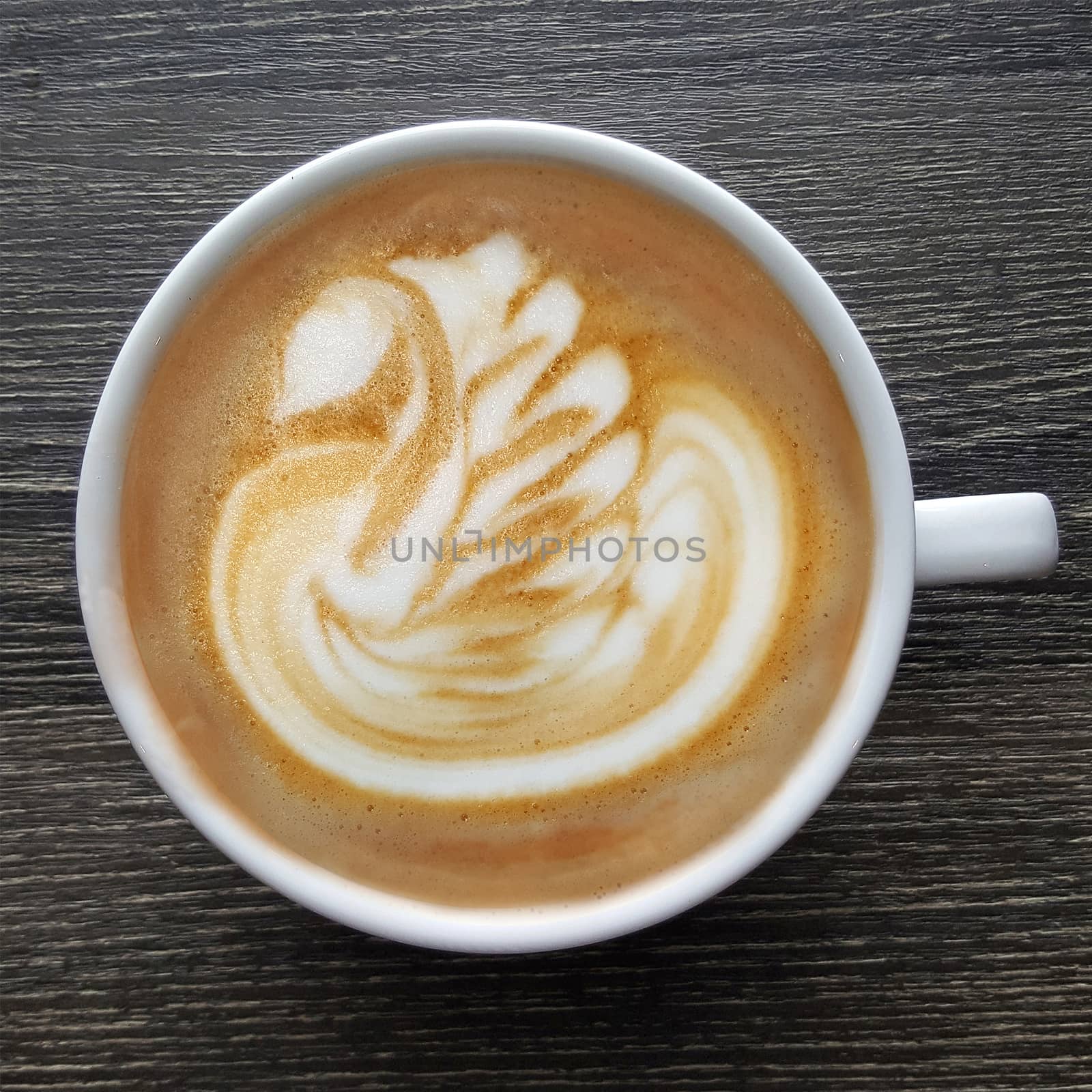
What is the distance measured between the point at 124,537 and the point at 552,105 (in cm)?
65

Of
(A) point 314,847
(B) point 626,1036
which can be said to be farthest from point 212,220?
(B) point 626,1036

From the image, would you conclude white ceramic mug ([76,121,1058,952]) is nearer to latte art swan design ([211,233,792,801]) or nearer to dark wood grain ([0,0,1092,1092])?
latte art swan design ([211,233,792,801])

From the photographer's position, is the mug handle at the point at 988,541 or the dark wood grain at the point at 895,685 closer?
the mug handle at the point at 988,541

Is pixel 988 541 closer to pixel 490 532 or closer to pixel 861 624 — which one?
pixel 861 624

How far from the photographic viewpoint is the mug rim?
0.76 metres

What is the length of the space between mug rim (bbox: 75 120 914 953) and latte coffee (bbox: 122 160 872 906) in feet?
0.05

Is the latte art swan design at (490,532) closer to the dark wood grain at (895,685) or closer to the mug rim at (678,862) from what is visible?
the mug rim at (678,862)

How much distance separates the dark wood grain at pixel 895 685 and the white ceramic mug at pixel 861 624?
223 mm

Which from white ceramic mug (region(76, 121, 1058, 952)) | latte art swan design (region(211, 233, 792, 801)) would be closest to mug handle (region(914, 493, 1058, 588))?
white ceramic mug (region(76, 121, 1058, 952))

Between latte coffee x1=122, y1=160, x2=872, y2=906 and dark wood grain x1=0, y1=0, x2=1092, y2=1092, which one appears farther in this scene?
dark wood grain x1=0, y1=0, x2=1092, y2=1092

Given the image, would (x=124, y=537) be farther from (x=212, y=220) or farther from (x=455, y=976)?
(x=455, y=976)

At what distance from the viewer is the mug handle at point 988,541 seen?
79cm

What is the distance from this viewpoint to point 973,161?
3.31 ft

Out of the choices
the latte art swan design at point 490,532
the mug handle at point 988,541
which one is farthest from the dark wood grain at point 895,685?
the latte art swan design at point 490,532
